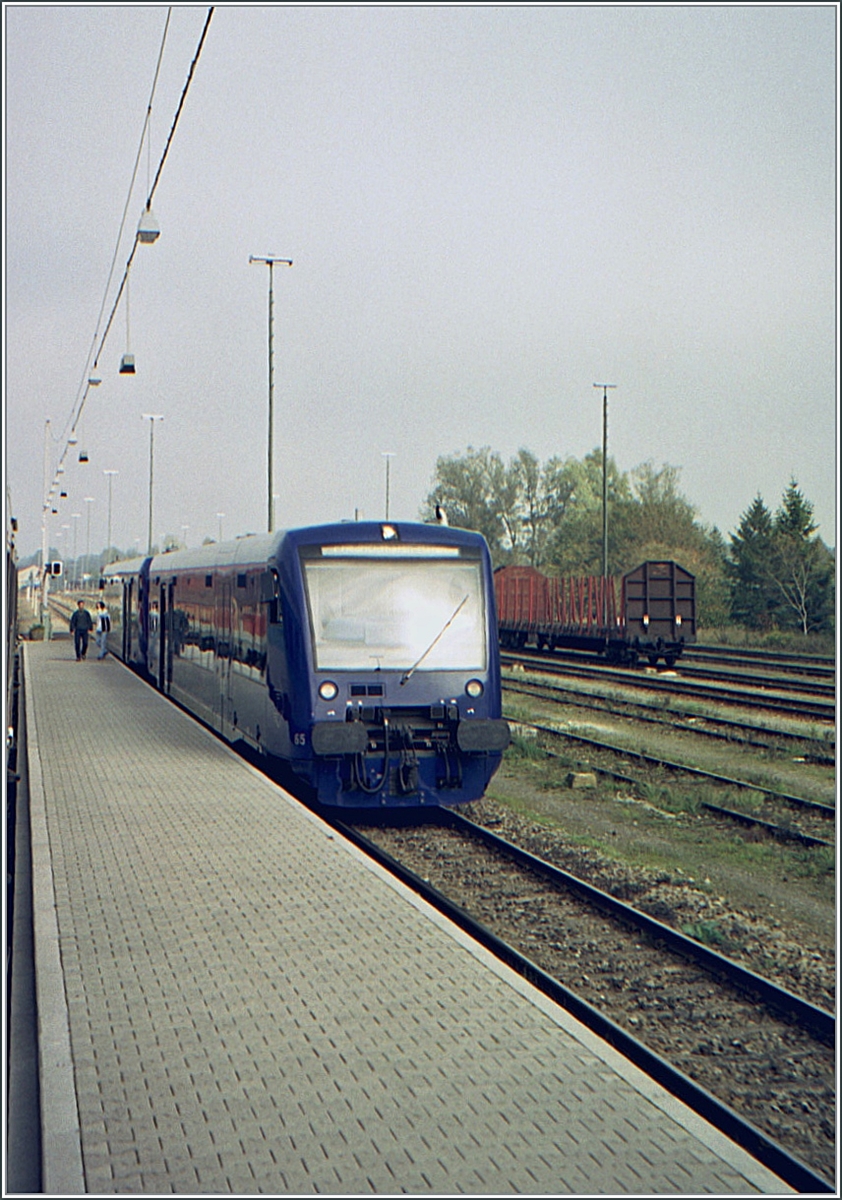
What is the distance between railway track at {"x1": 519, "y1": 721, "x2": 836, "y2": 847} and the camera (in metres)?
11.5

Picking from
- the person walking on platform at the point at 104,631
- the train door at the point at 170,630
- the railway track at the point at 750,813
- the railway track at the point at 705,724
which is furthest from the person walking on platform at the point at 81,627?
the railway track at the point at 750,813

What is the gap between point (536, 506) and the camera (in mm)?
82438

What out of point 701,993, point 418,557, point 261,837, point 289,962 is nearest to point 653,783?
point 418,557

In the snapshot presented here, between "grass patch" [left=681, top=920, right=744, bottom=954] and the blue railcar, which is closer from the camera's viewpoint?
"grass patch" [left=681, top=920, right=744, bottom=954]

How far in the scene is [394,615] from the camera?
11.4 meters

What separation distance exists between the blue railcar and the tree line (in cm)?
2033

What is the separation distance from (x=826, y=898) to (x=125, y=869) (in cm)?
544

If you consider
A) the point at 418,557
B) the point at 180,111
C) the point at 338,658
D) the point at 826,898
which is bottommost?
the point at 826,898

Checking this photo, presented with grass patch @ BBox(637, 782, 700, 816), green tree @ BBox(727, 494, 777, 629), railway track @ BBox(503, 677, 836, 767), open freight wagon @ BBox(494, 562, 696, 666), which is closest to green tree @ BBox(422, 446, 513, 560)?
green tree @ BBox(727, 494, 777, 629)

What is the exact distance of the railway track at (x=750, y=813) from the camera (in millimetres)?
11500

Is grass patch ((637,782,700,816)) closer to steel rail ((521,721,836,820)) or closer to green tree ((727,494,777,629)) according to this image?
steel rail ((521,721,836,820))

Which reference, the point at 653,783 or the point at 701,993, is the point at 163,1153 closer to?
the point at 701,993

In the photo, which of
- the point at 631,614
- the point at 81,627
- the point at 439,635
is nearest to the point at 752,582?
the point at 631,614

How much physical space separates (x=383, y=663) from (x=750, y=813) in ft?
14.2
